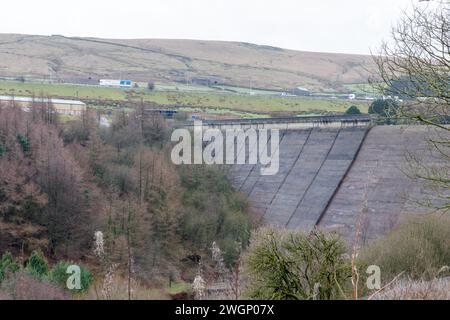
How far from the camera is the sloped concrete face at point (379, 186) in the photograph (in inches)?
1212

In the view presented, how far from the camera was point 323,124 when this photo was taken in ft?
141

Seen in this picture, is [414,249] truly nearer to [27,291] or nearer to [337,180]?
[27,291]

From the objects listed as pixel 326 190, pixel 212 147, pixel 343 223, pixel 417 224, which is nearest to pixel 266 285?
pixel 417 224

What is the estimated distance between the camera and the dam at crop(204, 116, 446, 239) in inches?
1267

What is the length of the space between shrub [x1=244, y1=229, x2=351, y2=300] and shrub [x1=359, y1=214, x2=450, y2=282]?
5.90 metres

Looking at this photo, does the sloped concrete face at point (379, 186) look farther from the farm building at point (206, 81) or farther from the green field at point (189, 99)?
the farm building at point (206, 81)

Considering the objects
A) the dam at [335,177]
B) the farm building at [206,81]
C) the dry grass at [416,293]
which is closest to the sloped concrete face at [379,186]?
the dam at [335,177]

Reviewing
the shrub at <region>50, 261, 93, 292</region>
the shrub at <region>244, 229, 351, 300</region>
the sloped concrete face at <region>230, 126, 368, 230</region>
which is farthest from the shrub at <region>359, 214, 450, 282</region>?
the sloped concrete face at <region>230, 126, 368, 230</region>

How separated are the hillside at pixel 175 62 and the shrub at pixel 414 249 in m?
88.4

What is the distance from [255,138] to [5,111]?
1841 cm

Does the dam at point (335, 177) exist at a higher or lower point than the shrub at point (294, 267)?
lower

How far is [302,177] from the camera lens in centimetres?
3903

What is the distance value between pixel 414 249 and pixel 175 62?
4771 inches
